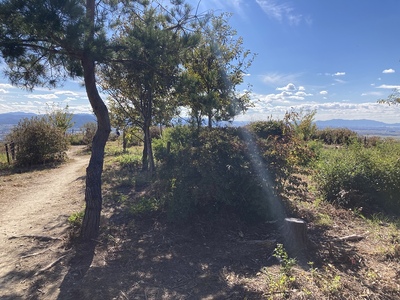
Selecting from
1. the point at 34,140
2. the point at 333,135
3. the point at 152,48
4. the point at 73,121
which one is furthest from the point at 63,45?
the point at 333,135

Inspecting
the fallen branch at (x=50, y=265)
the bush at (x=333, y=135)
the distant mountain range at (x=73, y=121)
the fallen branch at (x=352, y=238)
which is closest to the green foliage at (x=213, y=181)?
the fallen branch at (x=352, y=238)

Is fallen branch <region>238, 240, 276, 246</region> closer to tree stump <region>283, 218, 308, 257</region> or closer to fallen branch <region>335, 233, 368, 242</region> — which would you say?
tree stump <region>283, 218, 308, 257</region>

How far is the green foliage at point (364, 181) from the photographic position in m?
5.79

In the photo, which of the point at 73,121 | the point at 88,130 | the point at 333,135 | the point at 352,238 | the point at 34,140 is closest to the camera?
the point at 352,238

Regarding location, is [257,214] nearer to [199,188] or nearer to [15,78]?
[199,188]

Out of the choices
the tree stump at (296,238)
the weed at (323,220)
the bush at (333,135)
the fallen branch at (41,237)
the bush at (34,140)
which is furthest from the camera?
the bush at (333,135)

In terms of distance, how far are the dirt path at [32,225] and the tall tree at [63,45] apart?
0.74 m

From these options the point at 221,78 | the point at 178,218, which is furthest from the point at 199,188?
the point at 221,78

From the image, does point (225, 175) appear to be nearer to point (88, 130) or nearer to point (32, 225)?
point (32, 225)

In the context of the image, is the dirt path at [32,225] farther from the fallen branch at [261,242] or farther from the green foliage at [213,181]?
the fallen branch at [261,242]

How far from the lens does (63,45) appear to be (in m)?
3.72

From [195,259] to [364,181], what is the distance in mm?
4067

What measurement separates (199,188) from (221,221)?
2.31ft

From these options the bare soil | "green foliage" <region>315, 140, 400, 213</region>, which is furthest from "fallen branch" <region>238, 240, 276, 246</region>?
"green foliage" <region>315, 140, 400, 213</region>
